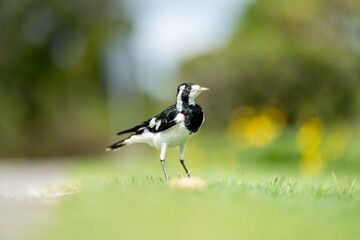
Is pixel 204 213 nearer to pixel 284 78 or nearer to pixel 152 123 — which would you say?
pixel 152 123

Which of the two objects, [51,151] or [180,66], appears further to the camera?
[51,151]

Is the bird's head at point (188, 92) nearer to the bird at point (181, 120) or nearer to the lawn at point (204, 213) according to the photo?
the bird at point (181, 120)

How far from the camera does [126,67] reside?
107 ft

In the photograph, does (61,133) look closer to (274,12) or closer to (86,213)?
(274,12)

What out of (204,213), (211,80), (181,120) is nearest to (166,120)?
(181,120)

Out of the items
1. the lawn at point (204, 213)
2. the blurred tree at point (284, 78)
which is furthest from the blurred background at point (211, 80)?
the lawn at point (204, 213)

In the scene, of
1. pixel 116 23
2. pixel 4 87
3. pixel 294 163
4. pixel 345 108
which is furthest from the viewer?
pixel 116 23

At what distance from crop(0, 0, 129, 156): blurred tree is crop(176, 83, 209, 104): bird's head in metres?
21.9

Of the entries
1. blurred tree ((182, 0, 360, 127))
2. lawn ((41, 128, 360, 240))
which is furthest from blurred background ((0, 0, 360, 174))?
lawn ((41, 128, 360, 240))

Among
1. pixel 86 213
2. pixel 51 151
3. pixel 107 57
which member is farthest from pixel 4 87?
pixel 86 213

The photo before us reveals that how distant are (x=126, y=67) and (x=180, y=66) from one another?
9.29 meters

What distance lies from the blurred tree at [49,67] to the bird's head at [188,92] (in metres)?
21.9

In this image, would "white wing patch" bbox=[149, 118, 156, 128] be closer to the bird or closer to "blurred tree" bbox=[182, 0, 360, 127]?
the bird

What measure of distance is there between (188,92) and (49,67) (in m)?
23.4
